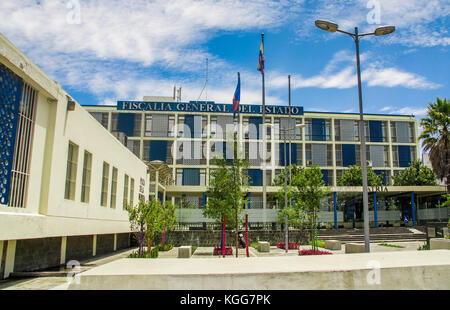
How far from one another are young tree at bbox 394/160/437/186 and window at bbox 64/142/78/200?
49.6 meters

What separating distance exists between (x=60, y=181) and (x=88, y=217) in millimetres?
4058

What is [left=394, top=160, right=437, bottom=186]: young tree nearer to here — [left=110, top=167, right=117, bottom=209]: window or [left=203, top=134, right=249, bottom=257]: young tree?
[left=203, top=134, right=249, bottom=257]: young tree

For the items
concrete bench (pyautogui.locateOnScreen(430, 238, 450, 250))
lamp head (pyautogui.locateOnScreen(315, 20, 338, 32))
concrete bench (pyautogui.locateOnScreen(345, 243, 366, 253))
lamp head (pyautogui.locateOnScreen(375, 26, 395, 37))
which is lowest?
concrete bench (pyautogui.locateOnScreen(345, 243, 366, 253))

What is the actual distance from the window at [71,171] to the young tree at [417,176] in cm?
4958

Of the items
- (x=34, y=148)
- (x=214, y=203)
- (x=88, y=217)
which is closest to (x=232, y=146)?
(x=214, y=203)

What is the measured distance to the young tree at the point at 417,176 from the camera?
51.9 metres

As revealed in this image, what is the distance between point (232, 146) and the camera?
20172 mm

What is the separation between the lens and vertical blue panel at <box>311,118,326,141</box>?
199 feet

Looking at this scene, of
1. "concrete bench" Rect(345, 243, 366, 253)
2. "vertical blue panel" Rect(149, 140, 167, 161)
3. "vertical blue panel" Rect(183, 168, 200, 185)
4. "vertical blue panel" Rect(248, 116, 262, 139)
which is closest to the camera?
"concrete bench" Rect(345, 243, 366, 253)

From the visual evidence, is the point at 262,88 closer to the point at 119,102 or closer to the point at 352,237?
the point at 352,237

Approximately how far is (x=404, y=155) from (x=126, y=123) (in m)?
46.2

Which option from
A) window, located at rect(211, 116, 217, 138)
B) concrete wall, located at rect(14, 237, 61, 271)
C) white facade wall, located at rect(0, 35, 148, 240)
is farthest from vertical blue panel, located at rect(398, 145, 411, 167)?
concrete wall, located at rect(14, 237, 61, 271)

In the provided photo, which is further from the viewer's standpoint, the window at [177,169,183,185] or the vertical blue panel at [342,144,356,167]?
the vertical blue panel at [342,144,356,167]

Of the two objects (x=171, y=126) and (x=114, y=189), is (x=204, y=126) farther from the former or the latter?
(x=114, y=189)
